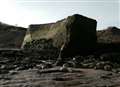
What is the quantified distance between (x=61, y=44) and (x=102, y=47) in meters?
2.63

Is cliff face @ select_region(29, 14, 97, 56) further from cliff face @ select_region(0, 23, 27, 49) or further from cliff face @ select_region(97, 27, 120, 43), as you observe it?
cliff face @ select_region(0, 23, 27, 49)

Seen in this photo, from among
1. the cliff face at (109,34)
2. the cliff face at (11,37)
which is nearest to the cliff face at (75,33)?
the cliff face at (109,34)

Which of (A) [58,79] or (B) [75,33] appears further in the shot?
(B) [75,33]

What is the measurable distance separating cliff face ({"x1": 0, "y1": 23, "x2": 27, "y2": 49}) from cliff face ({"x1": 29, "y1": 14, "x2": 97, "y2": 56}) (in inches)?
248

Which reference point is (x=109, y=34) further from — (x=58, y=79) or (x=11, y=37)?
(x=58, y=79)

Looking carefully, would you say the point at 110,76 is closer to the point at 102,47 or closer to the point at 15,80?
the point at 15,80

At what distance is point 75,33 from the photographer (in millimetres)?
18016

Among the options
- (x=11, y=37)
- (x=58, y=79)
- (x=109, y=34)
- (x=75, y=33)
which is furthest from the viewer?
(x=11, y=37)

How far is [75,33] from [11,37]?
10063 millimetres

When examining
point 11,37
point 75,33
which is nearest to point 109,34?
point 75,33

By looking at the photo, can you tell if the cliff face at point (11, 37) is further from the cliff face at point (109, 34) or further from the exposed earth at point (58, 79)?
the exposed earth at point (58, 79)

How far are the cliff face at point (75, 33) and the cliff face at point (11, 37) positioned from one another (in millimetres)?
6307

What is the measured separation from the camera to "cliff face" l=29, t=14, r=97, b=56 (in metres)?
17.8

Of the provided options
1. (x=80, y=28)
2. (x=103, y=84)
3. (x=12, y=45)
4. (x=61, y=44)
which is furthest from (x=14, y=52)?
(x=103, y=84)
